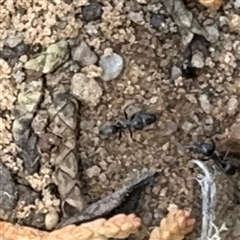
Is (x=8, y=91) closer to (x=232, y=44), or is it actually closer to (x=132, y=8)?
(x=132, y=8)

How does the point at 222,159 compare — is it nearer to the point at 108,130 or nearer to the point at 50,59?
the point at 108,130

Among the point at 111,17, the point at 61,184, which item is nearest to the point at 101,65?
the point at 111,17

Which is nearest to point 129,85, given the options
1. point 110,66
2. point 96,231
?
point 110,66

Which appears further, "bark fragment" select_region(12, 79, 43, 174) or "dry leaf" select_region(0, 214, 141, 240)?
"bark fragment" select_region(12, 79, 43, 174)

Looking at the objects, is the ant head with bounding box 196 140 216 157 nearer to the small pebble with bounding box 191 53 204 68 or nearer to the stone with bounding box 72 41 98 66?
the small pebble with bounding box 191 53 204 68

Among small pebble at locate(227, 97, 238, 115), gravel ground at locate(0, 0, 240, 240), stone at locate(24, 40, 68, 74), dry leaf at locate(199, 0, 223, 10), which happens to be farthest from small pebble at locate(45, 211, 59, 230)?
dry leaf at locate(199, 0, 223, 10)

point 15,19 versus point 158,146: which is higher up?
point 15,19
